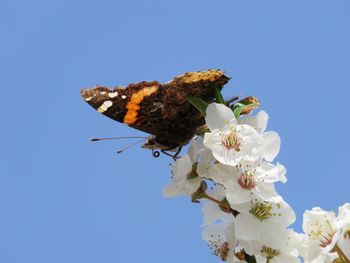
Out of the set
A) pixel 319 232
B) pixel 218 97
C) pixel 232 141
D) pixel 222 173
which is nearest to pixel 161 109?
pixel 218 97

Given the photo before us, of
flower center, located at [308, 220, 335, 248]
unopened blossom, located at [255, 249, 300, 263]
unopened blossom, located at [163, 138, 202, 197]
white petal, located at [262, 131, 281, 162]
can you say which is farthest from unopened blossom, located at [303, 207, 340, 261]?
unopened blossom, located at [163, 138, 202, 197]

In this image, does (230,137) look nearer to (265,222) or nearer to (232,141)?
(232,141)

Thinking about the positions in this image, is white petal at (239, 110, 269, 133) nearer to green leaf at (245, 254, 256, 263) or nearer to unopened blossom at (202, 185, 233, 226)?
unopened blossom at (202, 185, 233, 226)

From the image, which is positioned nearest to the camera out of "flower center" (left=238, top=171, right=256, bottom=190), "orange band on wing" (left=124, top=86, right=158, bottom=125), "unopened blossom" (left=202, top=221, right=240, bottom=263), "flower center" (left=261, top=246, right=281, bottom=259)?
"flower center" (left=238, top=171, right=256, bottom=190)

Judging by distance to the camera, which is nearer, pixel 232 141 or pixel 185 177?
pixel 232 141

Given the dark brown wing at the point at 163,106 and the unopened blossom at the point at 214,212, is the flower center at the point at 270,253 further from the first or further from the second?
the dark brown wing at the point at 163,106

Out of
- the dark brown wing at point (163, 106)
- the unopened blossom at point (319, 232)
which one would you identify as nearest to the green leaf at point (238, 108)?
the dark brown wing at point (163, 106)
